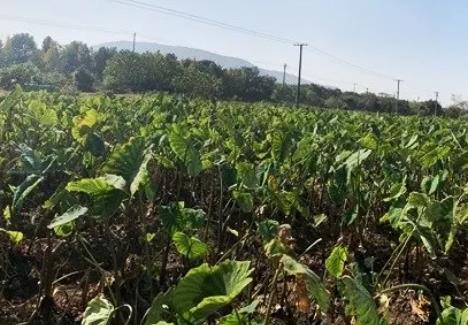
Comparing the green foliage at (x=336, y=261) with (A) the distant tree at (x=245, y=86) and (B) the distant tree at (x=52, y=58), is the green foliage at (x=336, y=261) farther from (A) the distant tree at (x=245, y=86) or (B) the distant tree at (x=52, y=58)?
(B) the distant tree at (x=52, y=58)

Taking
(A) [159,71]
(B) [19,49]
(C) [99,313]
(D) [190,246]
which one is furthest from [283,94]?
(B) [19,49]

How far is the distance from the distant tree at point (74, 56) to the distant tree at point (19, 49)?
3913mm

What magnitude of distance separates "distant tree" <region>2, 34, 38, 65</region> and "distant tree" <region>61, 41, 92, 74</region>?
3.91 metres

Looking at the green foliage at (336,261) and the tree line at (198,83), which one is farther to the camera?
the tree line at (198,83)

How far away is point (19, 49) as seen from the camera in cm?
9088

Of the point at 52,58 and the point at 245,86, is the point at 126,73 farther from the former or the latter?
the point at 52,58

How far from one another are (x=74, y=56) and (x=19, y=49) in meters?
16.6

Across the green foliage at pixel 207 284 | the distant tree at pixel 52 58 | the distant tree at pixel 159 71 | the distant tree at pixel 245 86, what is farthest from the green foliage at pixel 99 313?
the distant tree at pixel 52 58

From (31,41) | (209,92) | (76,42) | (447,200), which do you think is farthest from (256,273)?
(31,41)

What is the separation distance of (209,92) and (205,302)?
1435 inches

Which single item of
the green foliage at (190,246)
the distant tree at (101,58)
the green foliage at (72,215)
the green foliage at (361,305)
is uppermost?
the distant tree at (101,58)

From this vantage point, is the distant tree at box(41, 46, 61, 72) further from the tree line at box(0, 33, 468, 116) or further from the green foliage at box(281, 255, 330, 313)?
the green foliage at box(281, 255, 330, 313)

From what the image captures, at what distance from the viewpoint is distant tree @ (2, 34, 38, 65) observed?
7694 centimetres

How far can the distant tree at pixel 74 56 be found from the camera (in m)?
76.8
